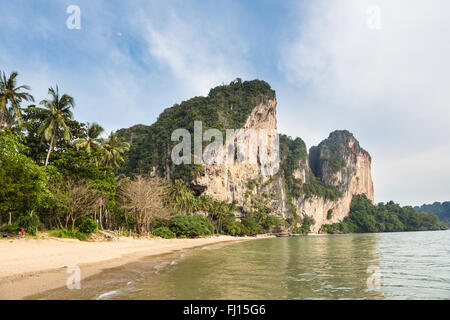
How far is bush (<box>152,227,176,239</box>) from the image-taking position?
127 feet

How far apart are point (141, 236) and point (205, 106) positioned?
59863 mm

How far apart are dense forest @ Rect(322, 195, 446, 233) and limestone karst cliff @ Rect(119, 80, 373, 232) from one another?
16.3ft

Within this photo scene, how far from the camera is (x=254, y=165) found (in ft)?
283

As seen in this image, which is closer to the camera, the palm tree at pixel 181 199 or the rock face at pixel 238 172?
the palm tree at pixel 181 199

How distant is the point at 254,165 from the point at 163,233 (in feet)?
168

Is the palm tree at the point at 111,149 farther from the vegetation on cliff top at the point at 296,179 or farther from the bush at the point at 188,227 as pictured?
the vegetation on cliff top at the point at 296,179

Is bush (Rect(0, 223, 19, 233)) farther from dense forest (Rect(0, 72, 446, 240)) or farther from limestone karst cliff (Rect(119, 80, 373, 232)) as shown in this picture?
limestone karst cliff (Rect(119, 80, 373, 232))

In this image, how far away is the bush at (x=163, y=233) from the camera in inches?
1528

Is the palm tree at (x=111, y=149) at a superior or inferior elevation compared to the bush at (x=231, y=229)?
superior

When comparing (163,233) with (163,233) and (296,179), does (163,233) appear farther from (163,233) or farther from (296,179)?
(296,179)

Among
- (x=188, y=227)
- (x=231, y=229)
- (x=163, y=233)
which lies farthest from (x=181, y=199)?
(x=231, y=229)

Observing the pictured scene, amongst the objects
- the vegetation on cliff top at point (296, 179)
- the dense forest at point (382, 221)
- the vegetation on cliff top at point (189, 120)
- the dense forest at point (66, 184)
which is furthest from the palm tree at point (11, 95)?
the dense forest at point (382, 221)

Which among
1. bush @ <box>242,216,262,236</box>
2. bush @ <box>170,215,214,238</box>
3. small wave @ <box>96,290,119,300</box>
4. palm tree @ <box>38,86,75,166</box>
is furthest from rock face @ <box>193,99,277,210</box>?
small wave @ <box>96,290,119,300</box>
